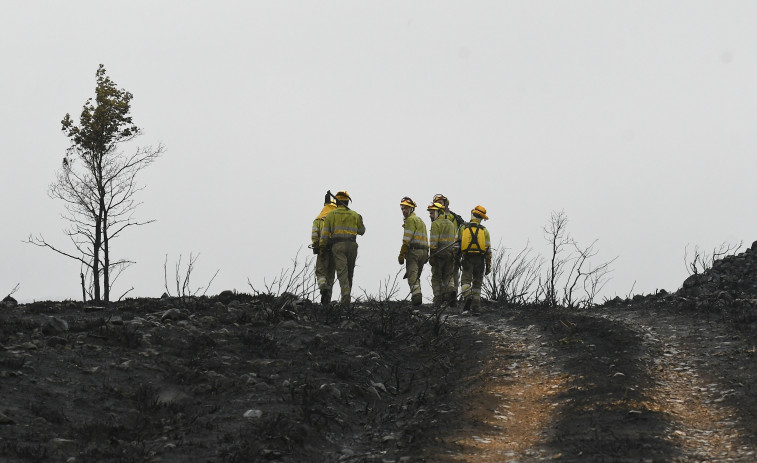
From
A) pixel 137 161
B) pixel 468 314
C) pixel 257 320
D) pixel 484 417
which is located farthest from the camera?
pixel 137 161

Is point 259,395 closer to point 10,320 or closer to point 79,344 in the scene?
point 79,344

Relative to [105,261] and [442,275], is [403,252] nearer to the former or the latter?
[442,275]

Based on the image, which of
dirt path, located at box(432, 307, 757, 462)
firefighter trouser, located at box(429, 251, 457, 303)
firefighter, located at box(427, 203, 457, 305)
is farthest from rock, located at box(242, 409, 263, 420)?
firefighter trouser, located at box(429, 251, 457, 303)

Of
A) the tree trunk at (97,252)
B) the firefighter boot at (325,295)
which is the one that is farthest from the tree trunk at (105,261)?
the firefighter boot at (325,295)

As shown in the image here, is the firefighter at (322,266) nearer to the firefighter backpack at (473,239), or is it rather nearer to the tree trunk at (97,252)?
the firefighter backpack at (473,239)

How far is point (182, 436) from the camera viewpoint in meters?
8.72

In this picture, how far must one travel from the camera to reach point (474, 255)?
1745 cm

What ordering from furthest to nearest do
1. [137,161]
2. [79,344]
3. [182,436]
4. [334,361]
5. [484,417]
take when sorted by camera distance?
[137,161] < [334,361] < [79,344] < [484,417] < [182,436]

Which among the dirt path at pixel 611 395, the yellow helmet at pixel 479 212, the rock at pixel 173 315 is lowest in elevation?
the dirt path at pixel 611 395

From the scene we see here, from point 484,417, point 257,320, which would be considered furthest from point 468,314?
point 484,417

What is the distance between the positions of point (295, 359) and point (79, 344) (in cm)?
298

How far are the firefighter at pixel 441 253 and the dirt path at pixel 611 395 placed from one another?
3119 millimetres

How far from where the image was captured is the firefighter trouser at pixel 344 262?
651 inches

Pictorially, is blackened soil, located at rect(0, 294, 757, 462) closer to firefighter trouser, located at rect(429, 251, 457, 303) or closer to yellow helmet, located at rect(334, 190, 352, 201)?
yellow helmet, located at rect(334, 190, 352, 201)
